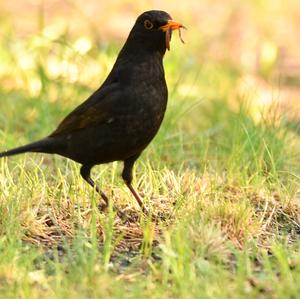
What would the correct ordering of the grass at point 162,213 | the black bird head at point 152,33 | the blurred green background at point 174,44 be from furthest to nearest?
the blurred green background at point 174,44
the black bird head at point 152,33
the grass at point 162,213

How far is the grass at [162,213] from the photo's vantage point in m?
4.16

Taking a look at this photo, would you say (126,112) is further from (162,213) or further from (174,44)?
(174,44)

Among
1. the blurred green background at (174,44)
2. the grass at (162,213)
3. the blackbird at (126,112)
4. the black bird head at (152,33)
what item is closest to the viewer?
the grass at (162,213)

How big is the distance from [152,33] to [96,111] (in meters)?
0.57

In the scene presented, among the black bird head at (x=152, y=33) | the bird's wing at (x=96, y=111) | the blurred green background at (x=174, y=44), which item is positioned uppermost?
the black bird head at (x=152, y=33)

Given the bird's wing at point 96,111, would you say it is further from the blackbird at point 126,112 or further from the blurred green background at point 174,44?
the blurred green background at point 174,44

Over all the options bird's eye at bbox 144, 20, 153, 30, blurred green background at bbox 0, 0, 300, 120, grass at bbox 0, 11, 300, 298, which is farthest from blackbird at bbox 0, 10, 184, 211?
blurred green background at bbox 0, 0, 300, 120

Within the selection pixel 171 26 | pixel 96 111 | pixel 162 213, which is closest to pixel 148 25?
pixel 171 26

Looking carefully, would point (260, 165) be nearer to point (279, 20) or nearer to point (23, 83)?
point (23, 83)

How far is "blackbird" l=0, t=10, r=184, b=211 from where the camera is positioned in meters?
5.25

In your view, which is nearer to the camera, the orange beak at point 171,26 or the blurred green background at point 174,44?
the orange beak at point 171,26

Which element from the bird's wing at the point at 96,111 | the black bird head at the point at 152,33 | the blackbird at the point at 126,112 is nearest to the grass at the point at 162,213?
the blackbird at the point at 126,112

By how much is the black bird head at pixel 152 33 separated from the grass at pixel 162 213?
2.56 feet

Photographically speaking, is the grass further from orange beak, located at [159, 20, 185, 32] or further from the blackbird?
orange beak, located at [159, 20, 185, 32]
